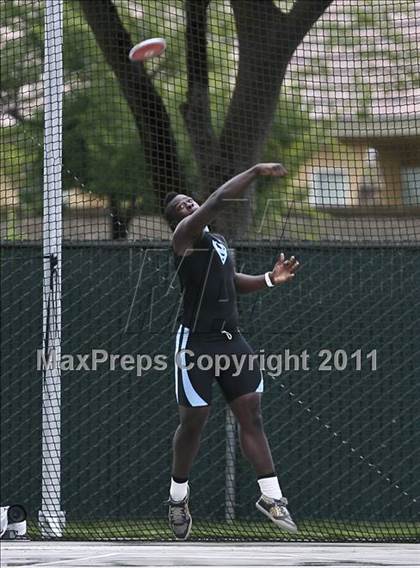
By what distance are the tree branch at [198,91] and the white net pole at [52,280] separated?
180cm

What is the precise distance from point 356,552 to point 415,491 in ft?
5.83

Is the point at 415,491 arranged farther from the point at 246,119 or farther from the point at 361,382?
the point at 246,119

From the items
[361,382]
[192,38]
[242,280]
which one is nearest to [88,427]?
[361,382]

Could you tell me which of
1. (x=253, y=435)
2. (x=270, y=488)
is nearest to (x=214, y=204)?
(x=253, y=435)

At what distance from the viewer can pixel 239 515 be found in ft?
30.1

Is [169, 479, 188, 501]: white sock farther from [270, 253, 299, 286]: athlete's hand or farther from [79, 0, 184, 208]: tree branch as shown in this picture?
[79, 0, 184, 208]: tree branch

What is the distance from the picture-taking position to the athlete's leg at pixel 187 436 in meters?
6.61

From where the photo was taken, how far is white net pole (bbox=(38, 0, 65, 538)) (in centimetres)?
848

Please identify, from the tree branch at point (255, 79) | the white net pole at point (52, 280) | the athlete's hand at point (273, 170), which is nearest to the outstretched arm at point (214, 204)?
the athlete's hand at point (273, 170)

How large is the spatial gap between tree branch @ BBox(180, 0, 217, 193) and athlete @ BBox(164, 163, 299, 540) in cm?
347

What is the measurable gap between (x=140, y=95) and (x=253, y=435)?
4.66 meters

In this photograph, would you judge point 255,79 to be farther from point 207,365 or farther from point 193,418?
point 193,418

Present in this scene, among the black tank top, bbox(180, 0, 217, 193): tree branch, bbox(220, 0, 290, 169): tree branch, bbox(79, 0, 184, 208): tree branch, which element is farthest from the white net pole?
the black tank top

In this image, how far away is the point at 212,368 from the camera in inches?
261
